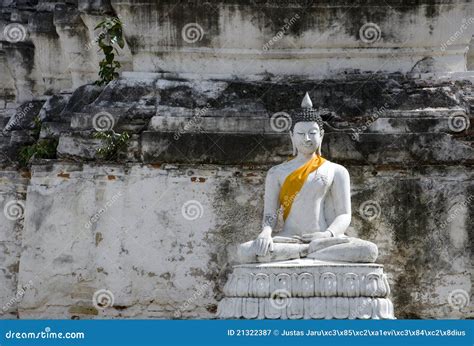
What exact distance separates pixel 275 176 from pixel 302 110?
0.72 meters

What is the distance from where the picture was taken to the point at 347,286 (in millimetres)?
10875

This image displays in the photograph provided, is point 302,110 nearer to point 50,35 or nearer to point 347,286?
point 347,286

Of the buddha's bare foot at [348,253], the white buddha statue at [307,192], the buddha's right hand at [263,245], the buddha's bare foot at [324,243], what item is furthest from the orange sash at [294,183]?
the buddha's bare foot at [348,253]

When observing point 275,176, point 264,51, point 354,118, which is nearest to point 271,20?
point 264,51

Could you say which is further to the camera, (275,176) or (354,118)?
(354,118)

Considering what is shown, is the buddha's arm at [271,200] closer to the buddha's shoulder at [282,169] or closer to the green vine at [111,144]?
the buddha's shoulder at [282,169]

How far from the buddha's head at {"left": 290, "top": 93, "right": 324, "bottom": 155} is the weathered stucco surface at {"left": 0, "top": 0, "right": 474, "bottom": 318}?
3.15ft

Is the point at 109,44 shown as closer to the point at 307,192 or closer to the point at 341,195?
the point at 307,192

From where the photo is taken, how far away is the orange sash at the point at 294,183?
11898 millimetres

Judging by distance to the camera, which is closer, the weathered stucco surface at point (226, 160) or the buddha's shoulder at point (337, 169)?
the buddha's shoulder at point (337, 169)

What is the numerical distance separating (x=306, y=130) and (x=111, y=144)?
2409 mm

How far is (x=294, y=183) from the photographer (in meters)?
11.9

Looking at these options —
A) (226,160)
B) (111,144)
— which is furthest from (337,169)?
(111,144)

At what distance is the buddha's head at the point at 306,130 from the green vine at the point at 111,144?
2.14 m
